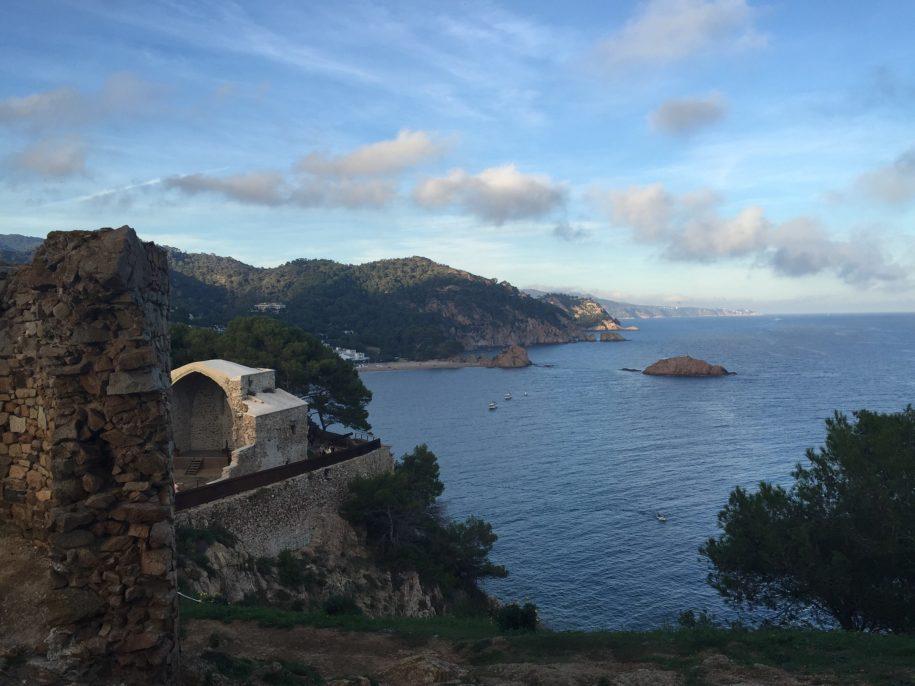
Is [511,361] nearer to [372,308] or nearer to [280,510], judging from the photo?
[372,308]

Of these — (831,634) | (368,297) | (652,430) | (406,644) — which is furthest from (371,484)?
(368,297)

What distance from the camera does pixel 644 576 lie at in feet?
99.7

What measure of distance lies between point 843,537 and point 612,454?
1519 inches

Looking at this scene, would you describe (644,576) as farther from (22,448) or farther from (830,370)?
(830,370)

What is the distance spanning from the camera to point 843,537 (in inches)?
622

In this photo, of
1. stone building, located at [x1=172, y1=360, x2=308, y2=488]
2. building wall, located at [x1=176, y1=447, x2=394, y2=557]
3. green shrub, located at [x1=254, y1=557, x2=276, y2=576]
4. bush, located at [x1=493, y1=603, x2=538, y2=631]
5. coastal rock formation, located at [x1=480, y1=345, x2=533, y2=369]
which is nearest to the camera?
bush, located at [x1=493, y1=603, x2=538, y2=631]

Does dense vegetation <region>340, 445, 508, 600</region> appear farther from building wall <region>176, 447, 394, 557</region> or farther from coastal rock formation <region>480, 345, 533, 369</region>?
coastal rock formation <region>480, 345, 533, 369</region>

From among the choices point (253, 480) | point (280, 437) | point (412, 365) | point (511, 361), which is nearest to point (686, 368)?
point (511, 361)

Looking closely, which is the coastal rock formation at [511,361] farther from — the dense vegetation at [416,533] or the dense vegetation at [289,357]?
the dense vegetation at [416,533]

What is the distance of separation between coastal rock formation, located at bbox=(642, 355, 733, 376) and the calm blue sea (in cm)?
406

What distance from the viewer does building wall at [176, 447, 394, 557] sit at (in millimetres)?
19641

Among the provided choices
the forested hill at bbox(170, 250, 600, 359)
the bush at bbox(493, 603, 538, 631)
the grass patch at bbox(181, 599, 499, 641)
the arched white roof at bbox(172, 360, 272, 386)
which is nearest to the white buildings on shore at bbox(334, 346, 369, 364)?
the forested hill at bbox(170, 250, 600, 359)

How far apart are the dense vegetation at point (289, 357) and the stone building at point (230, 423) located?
3.91 meters

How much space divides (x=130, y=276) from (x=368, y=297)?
17000 centimetres
